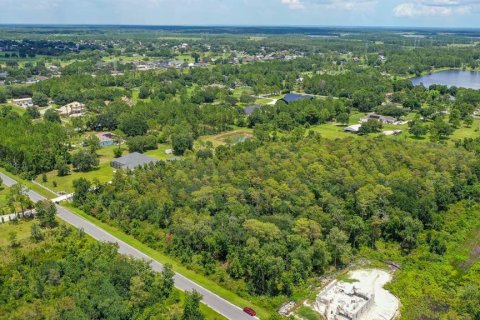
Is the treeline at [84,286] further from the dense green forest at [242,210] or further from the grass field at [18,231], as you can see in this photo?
the grass field at [18,231]

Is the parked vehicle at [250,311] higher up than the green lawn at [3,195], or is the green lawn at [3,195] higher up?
the green lawn at [3,195]

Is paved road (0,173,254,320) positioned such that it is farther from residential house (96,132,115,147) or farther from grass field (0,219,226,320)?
residential house (96,132,115,147)

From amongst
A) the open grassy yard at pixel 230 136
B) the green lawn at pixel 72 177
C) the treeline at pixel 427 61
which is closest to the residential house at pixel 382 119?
the open grassy yard at pixel 230 136

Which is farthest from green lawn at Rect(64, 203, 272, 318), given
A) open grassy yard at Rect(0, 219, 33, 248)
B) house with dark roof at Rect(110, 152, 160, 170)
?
house with dark roof at Rect(110, 152, 160, 170)

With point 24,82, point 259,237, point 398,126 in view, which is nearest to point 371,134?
point 398,126

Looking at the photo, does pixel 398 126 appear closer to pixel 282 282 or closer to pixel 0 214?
pixel 282 282
